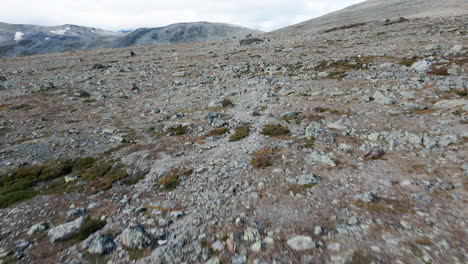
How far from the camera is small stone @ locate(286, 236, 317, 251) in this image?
5.85m

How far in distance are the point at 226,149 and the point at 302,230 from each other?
6.18 m

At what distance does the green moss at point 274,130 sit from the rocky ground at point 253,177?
120mm

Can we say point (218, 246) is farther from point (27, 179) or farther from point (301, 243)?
point (27, 179)

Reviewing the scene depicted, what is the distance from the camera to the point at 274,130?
1314 centimetres

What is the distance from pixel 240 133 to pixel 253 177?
453 centimetres

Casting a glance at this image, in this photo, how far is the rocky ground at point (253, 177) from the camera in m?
6.10

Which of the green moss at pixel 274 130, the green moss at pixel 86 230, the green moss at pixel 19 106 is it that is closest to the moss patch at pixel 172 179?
the green moss at pixel 86 230

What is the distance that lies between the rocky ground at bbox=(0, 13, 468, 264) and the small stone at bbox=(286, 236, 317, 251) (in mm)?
32

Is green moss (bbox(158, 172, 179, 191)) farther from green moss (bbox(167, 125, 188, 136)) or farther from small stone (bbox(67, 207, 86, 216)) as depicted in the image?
green moss (bbox(167, 125, 188, 136))

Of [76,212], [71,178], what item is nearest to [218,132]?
[71,178]

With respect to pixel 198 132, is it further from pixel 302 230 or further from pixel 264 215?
pixel 302 230

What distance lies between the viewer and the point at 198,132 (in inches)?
573

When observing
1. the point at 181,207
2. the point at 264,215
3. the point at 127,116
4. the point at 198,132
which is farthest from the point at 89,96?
the point at 264,215

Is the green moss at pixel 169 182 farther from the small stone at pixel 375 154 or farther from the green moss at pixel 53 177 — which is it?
the small stone at pixel 375 154
